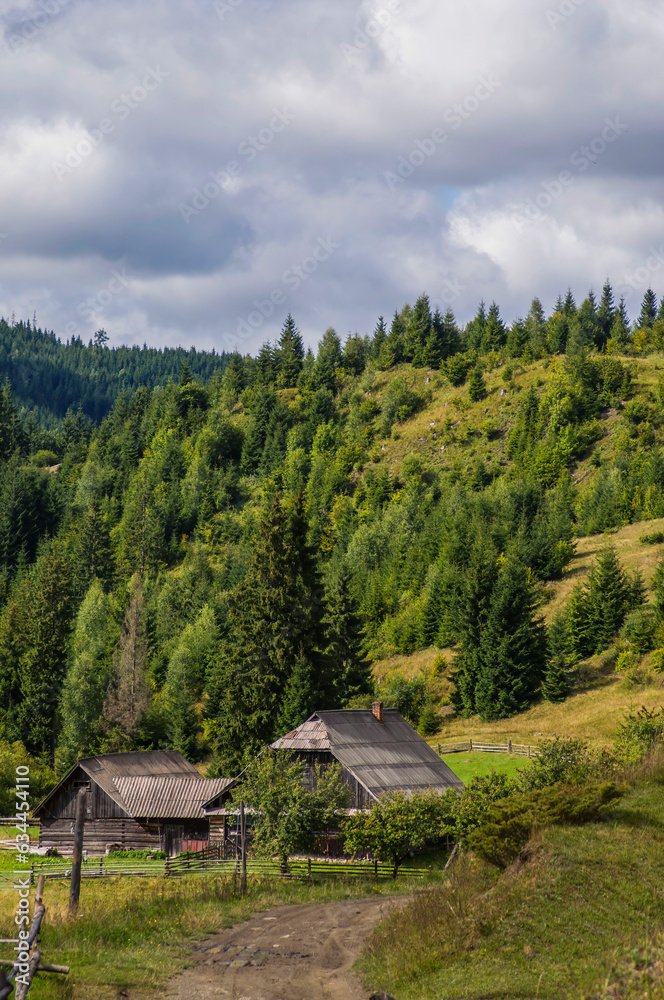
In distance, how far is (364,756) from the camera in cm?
4097

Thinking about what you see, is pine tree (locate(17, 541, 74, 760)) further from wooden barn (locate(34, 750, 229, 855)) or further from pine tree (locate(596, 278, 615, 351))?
pine tree (locate(596, 278, 615, 351))

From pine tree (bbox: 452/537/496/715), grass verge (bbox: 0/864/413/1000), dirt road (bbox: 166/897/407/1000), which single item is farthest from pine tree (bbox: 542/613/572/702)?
dirt road (bbox: 166/897/407/1000)

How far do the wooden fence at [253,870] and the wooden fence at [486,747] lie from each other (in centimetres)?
2046

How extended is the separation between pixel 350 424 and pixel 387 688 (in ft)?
236

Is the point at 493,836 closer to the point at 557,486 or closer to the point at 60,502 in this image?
the point at 557,486

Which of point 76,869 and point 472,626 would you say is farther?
point 472,626

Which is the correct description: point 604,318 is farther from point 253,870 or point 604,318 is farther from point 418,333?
point 253,870

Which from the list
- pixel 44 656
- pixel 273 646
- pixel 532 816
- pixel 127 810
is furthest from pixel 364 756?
Result: pixel 44 656

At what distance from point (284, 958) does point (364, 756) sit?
2143 cm

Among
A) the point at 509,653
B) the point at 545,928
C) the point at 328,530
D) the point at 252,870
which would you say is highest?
the point at 328,530

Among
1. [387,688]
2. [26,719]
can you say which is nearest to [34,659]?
[26,719]

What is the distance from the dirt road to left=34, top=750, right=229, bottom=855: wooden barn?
838 inches

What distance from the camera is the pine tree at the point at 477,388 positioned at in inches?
5039

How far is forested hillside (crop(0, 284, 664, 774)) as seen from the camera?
64.9 meters
